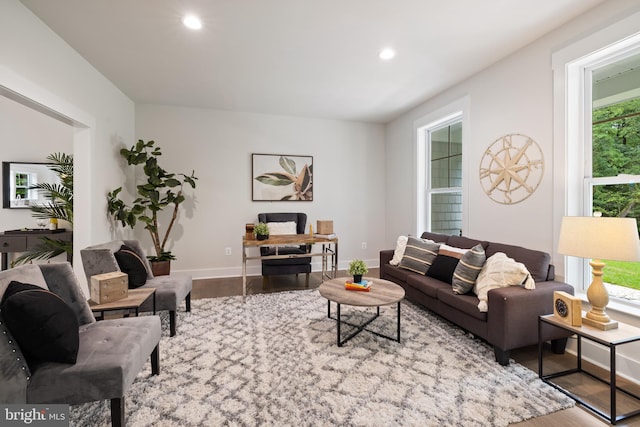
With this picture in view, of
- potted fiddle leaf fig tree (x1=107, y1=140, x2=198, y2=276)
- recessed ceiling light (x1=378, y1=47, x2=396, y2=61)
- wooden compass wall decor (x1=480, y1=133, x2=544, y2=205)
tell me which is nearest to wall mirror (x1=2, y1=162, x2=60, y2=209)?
potted fiddle leaf fig tree (x1=107, y1=140, x2=198, y2=276)

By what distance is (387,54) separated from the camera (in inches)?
120

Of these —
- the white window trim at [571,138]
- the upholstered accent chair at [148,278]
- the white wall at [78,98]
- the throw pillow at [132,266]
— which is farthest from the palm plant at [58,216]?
the white window trim at [571,138]

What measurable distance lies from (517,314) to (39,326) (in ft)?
9.51

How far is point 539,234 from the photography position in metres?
2.79

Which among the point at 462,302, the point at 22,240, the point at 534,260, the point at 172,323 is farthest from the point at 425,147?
the point at 22,240

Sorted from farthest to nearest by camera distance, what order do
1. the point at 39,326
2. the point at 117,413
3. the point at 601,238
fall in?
the point at 601,238 < the point at 117,413 < the point at 39,326

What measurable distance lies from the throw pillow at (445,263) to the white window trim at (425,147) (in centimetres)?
73

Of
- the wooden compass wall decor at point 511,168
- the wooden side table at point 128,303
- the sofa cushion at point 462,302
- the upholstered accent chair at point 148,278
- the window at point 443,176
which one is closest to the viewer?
the wooden side table at point 128,303

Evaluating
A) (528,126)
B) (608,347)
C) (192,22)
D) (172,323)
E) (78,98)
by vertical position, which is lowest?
(172,323)

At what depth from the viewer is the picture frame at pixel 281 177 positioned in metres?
5.03

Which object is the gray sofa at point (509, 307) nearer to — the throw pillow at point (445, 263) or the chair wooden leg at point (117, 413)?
the throw pillow at point (445, 263)

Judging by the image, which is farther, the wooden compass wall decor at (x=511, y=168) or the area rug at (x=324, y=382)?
the wooden compass wall decor at (x=511, y=168)

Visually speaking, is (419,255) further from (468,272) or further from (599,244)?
(599,244)

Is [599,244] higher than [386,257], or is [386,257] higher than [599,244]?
[599,244]
